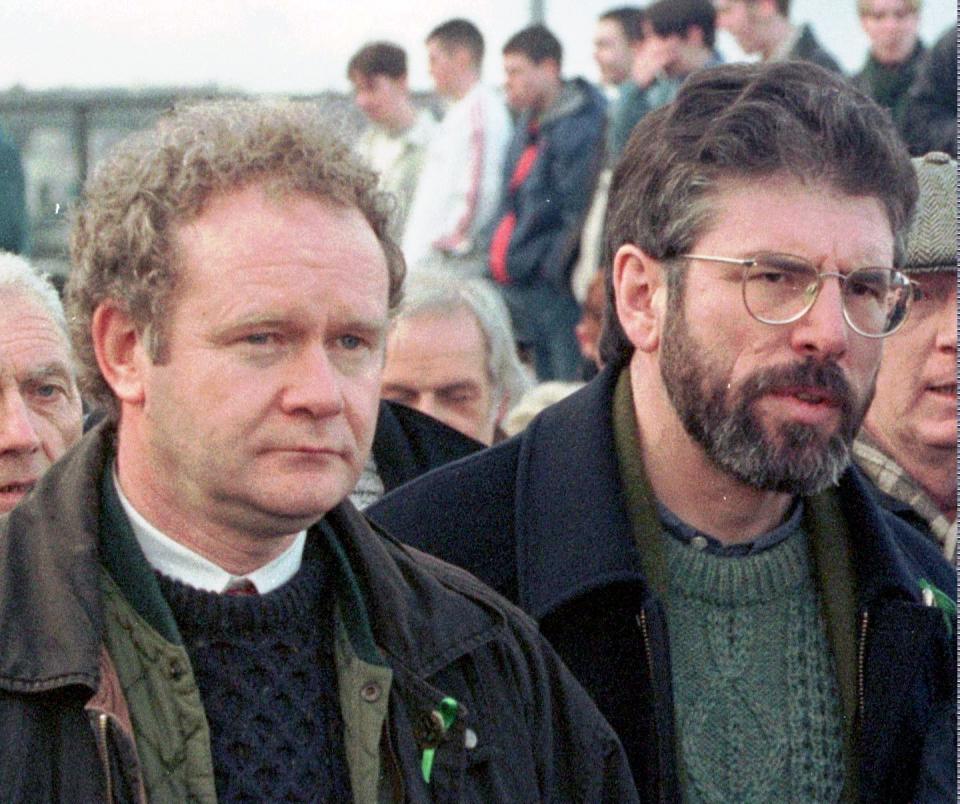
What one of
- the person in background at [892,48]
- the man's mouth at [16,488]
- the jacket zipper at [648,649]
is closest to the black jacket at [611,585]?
the jacket zipper at [648,649]

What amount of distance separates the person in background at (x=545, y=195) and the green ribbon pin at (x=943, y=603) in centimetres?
618

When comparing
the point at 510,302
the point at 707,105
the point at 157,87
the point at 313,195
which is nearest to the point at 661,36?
the point at 510,302

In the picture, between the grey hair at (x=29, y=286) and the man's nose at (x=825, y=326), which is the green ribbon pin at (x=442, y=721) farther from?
the grey hair at (x=29, y=286)

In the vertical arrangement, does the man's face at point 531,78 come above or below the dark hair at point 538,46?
below

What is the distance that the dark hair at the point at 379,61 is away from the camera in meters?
11.2

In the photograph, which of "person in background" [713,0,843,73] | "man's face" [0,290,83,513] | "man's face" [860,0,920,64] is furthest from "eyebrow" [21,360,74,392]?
"person in background" [713,0,843,73]

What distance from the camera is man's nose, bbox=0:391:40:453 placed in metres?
4.17

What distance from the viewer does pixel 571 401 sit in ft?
12.8

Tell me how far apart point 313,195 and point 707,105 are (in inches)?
45.9

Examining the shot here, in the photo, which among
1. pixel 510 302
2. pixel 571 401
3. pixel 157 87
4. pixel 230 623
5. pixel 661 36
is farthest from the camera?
pixel 157 87

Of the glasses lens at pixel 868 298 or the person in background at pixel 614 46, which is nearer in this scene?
the glasses lens at pixel 868 298

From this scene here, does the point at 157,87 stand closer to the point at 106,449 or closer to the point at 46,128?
the point at 46,128

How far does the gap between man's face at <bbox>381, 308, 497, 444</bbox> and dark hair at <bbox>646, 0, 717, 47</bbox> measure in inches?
162

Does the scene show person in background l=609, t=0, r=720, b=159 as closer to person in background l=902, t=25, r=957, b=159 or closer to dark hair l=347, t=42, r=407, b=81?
person in background l=902, t=25, r=957, b=159
